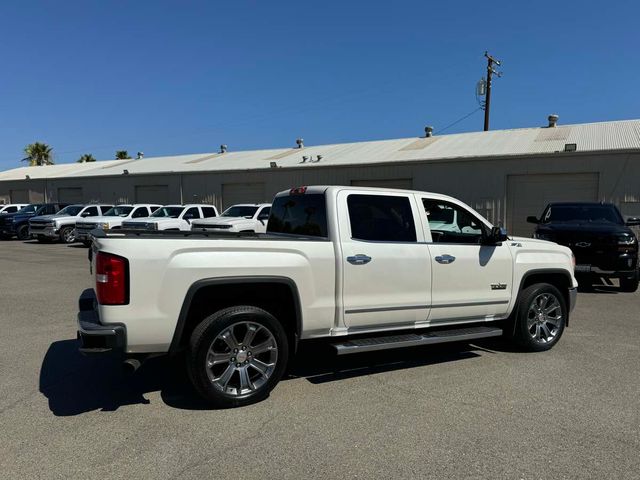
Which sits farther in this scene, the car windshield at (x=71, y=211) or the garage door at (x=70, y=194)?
the garage door at (x=70, y=194)

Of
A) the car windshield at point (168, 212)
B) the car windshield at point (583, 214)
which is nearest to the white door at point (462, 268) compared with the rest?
the car windshield at point (583, 214)

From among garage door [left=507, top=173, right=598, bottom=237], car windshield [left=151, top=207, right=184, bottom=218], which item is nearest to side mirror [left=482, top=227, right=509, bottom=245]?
garage door [left=507, top=173, right=598, bottom=237]

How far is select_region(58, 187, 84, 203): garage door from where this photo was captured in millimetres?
35344

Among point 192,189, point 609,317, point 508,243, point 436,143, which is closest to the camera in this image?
point 508,243

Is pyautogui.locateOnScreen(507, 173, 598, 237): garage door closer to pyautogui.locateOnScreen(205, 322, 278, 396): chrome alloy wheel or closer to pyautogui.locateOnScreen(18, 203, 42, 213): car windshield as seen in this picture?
pyautogui.locateOnScreen(205, 322, 278, 396): chrome alloy wheel

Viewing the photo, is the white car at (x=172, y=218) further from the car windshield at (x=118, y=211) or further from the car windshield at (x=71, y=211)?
the car windshield at (x=71, y=211)

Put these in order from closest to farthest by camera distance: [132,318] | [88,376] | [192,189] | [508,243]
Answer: [132,318]
[88,376]
[508,243]
[192,189]

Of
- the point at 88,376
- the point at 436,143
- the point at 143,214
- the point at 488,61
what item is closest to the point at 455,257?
the point at 88,376

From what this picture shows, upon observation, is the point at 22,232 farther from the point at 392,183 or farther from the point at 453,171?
the point at 453,171

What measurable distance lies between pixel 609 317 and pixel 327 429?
5.95m

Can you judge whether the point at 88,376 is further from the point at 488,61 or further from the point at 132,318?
the point at 488,61

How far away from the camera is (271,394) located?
A: 14.3ft

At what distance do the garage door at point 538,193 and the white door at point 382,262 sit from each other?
1600 cm

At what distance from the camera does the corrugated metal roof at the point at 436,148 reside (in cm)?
1989
